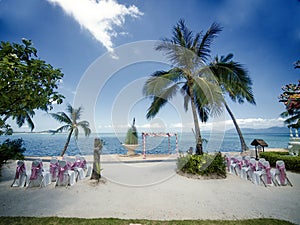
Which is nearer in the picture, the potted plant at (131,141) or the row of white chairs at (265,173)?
the row of white chairs at (265,173)

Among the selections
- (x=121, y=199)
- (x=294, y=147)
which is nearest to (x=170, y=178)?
(x=121, y=199)

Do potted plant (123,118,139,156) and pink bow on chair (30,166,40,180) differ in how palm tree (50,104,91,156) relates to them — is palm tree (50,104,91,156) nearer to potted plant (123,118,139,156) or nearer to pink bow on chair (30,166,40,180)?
potted plant (123,118,139,156)

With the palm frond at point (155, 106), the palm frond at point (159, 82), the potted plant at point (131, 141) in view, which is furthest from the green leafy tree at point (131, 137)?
the palm frond at point (159, 82)

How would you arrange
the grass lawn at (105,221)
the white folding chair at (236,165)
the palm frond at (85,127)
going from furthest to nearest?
the palm frond at (85,127)
the white folding chair at (236,165)
the grass lawn at (105,221)

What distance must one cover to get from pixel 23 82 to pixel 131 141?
521 inches

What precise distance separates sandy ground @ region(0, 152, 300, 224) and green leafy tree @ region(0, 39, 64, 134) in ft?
7.67

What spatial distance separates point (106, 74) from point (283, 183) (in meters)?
8.19

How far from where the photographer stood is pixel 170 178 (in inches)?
268

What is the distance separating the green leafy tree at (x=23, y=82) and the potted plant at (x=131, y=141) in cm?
1203

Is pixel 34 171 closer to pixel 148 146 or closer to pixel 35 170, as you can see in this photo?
pixel 35 170

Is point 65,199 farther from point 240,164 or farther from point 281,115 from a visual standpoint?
point 281,115

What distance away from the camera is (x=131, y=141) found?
15.4 m

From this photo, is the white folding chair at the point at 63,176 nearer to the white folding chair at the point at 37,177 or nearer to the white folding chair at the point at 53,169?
the white folding chair at the point at 37,177

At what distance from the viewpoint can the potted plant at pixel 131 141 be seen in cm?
1511
